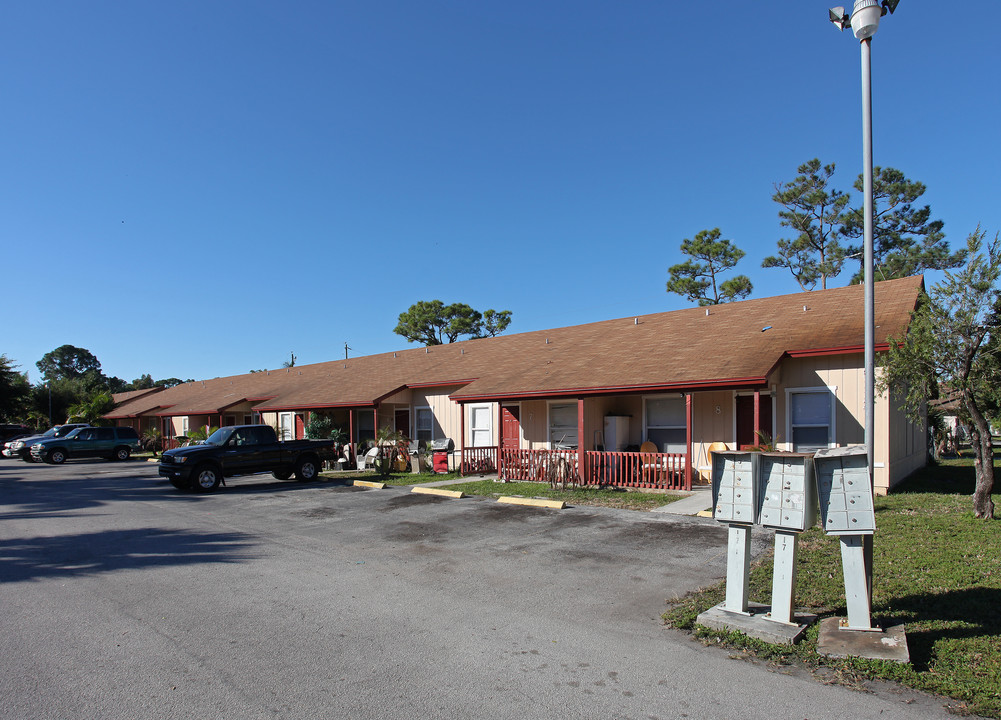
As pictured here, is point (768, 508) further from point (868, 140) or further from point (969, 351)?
point (969, 351)

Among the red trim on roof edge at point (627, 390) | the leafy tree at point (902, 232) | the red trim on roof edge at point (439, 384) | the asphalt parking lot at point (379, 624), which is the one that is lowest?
the asphalt parking lot at point (379, 624)

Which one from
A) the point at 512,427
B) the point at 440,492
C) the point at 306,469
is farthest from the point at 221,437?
the point at 512,427

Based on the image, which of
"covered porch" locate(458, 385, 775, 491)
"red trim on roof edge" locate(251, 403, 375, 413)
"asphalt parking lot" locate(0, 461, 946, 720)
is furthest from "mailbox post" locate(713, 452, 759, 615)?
"red trim on roof edge" locate(251, 403, 375, 413)

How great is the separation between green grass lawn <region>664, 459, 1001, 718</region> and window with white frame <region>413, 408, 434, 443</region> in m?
15.5

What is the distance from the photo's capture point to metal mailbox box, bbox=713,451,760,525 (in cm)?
569

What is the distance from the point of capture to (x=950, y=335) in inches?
402

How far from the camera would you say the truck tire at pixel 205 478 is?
678 inches

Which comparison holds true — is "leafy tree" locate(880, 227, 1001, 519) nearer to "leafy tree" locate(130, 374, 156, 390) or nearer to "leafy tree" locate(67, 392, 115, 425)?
"leafy tree" locate(67, 392, 115, 425)

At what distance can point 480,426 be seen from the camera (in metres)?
21.5

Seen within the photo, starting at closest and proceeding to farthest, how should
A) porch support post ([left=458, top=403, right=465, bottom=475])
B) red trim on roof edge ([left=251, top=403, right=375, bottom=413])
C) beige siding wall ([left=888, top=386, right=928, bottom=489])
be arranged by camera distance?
beige siding wall ([left=888, top=386, right=928, bottom=489]), porch support post ([left=458, top=403, right=465, bottom=475]), red trim on roof edge ([left=251, top=403, right=375, bottom=413])

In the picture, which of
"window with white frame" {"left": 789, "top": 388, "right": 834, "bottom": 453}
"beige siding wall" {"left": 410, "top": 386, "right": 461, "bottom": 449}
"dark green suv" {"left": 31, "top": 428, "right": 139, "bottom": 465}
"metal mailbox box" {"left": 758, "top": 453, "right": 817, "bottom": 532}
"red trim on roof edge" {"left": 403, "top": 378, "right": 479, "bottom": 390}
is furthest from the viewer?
"dark green suv" {"left": 31, "top": 428, "right": 139, "bottom": 465}

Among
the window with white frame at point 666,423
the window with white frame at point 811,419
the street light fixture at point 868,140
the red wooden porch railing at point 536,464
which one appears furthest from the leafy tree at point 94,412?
the street light fixture at point 868,140

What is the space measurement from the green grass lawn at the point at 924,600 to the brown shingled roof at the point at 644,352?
4.73 metres

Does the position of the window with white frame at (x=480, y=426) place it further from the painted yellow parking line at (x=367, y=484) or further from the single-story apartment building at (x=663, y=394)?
the painted yellow parking line at (x=367, y=484)
